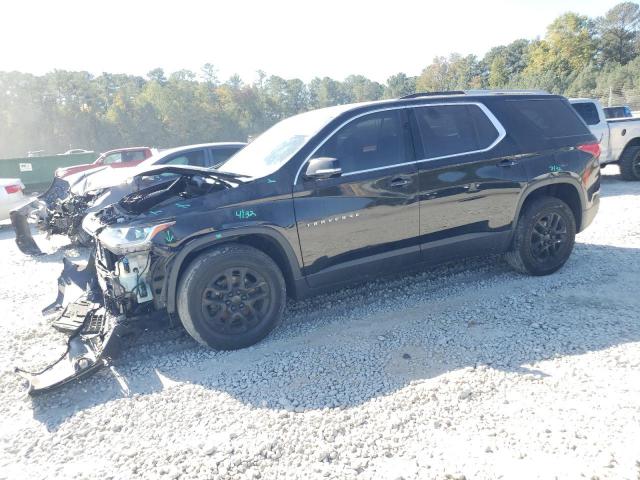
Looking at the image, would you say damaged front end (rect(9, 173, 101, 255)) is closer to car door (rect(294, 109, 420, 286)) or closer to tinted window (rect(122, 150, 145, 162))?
car door (rect(294, 109, 420, 286))

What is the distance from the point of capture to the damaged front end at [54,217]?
7.11 metres

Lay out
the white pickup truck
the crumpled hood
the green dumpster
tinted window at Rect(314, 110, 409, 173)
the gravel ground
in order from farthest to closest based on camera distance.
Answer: the green dumpster → the white pickup truck → the crumpled hood → tinted window at Rect(314, 110, 409, 173) → the gravel ground

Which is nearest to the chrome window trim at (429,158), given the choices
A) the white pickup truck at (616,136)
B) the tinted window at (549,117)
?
the tinted window at (549,117)

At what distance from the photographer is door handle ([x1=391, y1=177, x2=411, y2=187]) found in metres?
3.98

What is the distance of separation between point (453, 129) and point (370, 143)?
3.06 feet

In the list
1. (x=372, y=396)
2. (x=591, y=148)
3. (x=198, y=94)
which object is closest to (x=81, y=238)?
(x=372, y=396)

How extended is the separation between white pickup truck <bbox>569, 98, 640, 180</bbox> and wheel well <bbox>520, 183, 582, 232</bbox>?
6.74 m

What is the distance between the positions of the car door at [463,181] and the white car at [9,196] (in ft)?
31.2

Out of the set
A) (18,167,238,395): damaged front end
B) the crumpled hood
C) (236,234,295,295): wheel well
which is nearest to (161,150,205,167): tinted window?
the crumpled hood

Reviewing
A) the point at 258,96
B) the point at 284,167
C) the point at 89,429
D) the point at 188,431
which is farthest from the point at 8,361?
the point at 258,96

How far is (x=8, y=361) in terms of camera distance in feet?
12.4

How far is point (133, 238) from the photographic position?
10.9 feet

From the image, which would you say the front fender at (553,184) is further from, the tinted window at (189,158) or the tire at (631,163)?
the tire at (631,163)

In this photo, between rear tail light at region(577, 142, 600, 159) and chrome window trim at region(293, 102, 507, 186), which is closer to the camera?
chrome window trim at region(293, 102, 507, 186)
